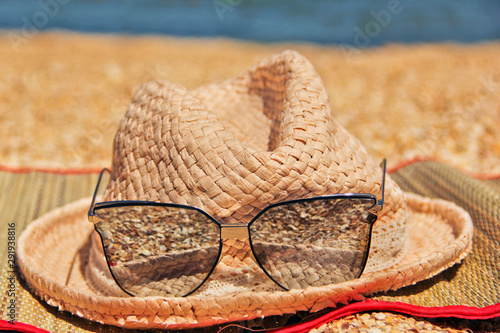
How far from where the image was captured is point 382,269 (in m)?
1.52

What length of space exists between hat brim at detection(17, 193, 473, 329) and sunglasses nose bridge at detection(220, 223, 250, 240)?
163 mm

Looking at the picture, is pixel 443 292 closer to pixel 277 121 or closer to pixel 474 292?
pixel 474 292

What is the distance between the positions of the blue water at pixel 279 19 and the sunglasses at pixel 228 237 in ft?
33.5

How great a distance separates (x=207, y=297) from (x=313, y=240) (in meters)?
0.34

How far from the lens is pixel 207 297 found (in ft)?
4.39

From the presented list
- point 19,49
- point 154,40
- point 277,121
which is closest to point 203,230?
point 277,121

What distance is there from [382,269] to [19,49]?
8.08 m
